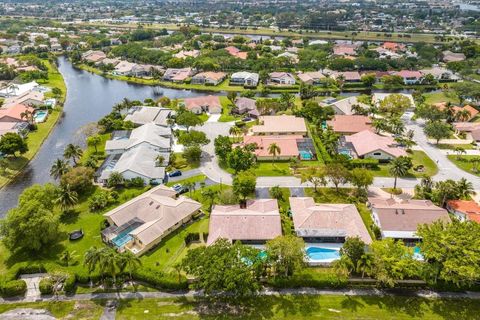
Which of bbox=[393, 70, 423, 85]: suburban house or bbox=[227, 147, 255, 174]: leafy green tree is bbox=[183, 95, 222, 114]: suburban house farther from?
bbox=[393, 70, 423, 85]: suburban house

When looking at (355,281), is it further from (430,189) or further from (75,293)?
(75,293)

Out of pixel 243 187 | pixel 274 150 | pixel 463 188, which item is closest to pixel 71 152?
pixel 243 187

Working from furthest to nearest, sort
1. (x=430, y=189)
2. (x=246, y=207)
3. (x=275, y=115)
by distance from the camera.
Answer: (x=275, y=115) → (x=430, y=189) → (x=246, y=207)

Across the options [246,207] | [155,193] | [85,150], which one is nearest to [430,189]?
[246,207]

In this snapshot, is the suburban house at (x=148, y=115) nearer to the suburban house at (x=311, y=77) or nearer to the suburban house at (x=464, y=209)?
the suburban house at (x=311, y=77)

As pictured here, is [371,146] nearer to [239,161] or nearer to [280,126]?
[280,126]

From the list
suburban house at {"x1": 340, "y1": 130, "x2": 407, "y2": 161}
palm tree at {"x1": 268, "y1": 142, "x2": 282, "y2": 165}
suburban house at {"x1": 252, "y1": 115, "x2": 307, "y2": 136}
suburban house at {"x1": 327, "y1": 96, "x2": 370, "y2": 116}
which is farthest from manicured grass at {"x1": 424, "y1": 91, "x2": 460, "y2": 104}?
palm tree at {"x1": 268, "y1": 142, "x2": 282, "y2": 165}
